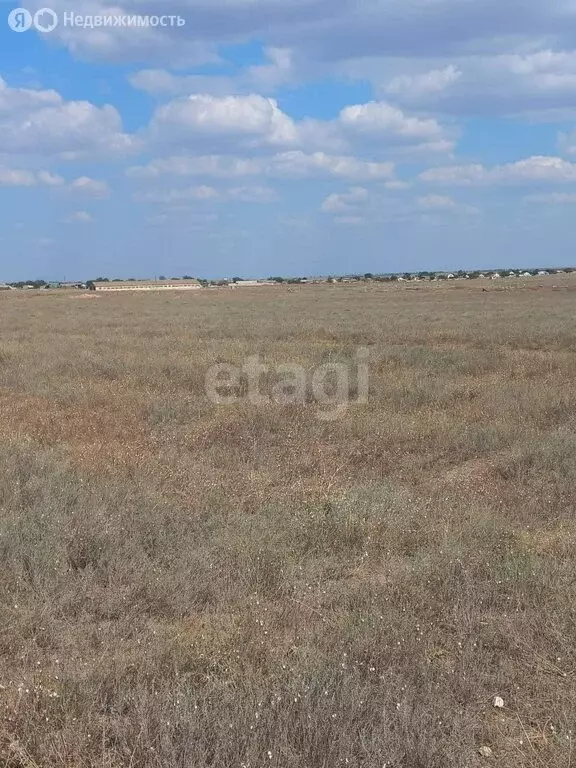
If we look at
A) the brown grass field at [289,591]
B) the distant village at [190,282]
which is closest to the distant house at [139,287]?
the distant village at [190,282]

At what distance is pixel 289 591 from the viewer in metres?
4.36

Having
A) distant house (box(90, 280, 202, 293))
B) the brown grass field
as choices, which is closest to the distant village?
distant house (box(90, 280, 202, 293))

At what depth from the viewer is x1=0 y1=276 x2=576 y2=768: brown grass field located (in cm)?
289

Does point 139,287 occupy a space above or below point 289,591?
above

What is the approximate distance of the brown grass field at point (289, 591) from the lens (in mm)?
2893

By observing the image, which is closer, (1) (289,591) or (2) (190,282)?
(1) (289,591)

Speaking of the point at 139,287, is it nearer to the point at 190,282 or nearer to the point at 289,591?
the point at 190,282

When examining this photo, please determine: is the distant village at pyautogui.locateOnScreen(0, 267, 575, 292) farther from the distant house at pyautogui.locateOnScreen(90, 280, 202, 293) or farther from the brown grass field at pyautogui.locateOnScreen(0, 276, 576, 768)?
the brown grass field at pyautogui.locateOnScreen(0, 276, 576, 768)

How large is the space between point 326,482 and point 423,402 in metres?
4.59

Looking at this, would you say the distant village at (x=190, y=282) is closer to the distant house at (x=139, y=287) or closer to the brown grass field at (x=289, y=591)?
the distant house at (x=139, y=287)

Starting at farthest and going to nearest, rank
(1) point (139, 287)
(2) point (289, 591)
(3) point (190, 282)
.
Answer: (3) point (190, 282) < (1) point (139, 287) < (2) point (289, 591)

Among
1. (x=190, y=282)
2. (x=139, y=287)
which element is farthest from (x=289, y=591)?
(x=190, y=282)

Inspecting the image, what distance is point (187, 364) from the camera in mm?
14852

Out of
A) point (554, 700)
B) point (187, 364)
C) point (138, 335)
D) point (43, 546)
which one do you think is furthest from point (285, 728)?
point (138, 335)
